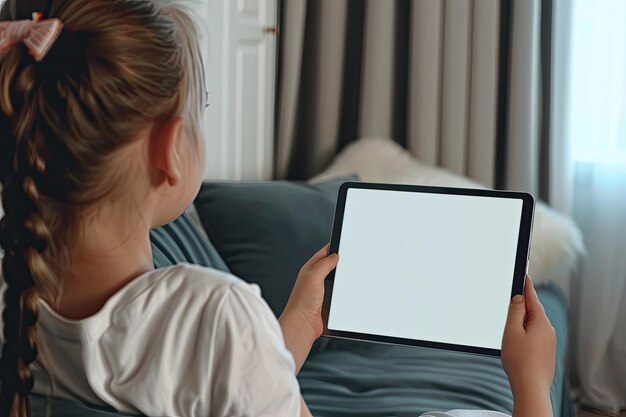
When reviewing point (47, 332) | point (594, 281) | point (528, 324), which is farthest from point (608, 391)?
point (47, 332)

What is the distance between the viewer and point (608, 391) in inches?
110

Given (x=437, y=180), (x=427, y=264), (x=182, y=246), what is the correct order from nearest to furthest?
(x=427, y=264)
(x=182, y=246)
(x=437, y=180)

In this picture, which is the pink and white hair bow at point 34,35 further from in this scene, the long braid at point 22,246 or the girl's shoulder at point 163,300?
the girl's shoulder at point 163,300

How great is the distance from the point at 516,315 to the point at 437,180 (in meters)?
1.34

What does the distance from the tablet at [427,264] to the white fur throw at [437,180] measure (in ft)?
3.13

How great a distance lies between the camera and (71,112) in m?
0.78

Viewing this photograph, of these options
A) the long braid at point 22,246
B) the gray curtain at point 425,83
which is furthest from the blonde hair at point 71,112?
the gray curtain at point 425,83

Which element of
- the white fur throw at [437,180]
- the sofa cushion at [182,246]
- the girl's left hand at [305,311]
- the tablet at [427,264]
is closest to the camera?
the girl's left hand at [305,311]

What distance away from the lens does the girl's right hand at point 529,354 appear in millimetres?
1036

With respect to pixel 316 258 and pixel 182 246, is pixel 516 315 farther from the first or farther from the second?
pixel 182 246

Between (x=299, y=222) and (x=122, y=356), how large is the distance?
1185 mm

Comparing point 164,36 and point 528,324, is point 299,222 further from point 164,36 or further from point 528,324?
point 164,36

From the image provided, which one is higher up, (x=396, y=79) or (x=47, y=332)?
(x=396, y=79)

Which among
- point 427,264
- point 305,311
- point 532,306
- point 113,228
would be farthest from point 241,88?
point 113,228
